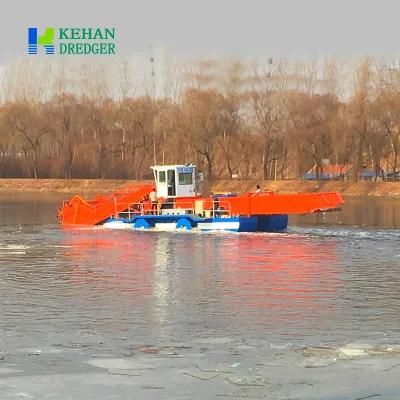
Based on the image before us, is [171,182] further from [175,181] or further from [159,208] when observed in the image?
[159,208]

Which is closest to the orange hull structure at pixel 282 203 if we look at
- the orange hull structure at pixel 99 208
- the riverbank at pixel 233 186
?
the orange hull structure at pixel 99 208

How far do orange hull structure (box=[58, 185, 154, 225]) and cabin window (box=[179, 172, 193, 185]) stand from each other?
2.09m

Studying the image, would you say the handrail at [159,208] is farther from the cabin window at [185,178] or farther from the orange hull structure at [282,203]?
the cabin window at [185,178]

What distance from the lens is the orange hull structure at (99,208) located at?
40.5 m

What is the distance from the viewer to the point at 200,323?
1387 centimetres

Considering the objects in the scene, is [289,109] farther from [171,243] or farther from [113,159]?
[171,243]

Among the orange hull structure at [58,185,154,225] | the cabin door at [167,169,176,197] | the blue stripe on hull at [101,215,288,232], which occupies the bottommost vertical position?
the blue stripe on hull at [101,215,288,232]

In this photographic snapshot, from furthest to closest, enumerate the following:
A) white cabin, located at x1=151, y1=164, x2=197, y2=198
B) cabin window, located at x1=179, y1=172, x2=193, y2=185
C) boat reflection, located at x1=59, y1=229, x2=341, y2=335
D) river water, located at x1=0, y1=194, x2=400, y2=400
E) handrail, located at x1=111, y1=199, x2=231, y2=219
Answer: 1. cabin window, located at x1=179, y1=172, x2=193, y2=185
2. white cabin, located at x1=151, y1=164, x2=197, y2=198
3. handrail, located at x1=111, y1=199, x2=231, y2=219
4. boat reflection, located at x1=59, y1=229, x2=341, y2=335
5. river water, located at x1=0, y1=194, x2=400, y2=400

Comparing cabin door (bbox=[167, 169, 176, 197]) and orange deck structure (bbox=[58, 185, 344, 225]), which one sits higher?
cabin door (bbox=[167, 169, 176, 197])

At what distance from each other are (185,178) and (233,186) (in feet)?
162

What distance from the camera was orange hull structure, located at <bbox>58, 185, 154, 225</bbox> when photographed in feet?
133

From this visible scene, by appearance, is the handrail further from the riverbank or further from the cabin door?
the riverbank

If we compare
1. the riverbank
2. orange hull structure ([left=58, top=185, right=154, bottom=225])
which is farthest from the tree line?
orange hull structure ([left=58, top=185, right=154, bottom=225])

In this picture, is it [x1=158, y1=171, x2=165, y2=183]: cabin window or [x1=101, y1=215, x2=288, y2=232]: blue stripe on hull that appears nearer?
[x1=101, y1=215, x2=288, y2=232]: blue stripe on hull
